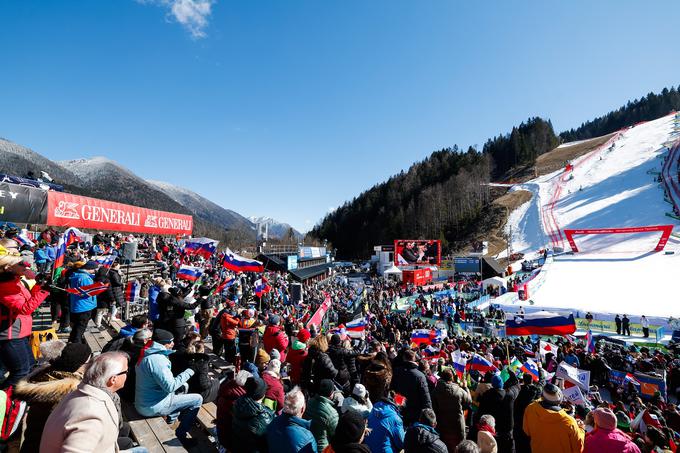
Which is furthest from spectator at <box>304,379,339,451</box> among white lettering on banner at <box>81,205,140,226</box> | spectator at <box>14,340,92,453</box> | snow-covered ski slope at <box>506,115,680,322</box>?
white lettering on banner at <box>81,205,140,226</box>

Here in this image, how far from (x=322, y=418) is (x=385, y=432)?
708 mm

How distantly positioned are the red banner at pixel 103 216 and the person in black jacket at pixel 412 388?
25.0 m

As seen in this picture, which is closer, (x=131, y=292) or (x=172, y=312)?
(x=172, y=312)

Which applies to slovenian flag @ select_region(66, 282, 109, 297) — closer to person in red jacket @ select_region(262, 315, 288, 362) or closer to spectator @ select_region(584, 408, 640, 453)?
person in red jacket @ select_region(262, 315, 288, 362)

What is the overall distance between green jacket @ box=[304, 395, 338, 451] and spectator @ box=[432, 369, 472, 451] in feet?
5.57

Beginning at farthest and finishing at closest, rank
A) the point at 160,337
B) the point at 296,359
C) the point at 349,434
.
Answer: the point at 296,359, the point at 160,337, the point at 349,434

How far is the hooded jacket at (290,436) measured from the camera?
9.79ft

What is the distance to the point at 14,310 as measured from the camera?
3.66 m

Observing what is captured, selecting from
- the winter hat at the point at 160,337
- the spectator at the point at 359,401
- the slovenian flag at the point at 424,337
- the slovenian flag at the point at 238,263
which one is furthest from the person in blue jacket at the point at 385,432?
the slovenian flag at the point at 238,263

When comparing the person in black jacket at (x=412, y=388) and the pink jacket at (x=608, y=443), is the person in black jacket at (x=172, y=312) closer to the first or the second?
the person in black jacket at (x=412, y=388)

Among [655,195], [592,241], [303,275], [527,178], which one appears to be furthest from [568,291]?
[527,178]

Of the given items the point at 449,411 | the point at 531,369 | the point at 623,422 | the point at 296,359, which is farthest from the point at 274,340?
Answer: the point at 623,422

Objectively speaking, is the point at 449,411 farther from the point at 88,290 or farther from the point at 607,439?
the point at 88,290

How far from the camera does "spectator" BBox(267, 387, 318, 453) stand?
2990 mm
